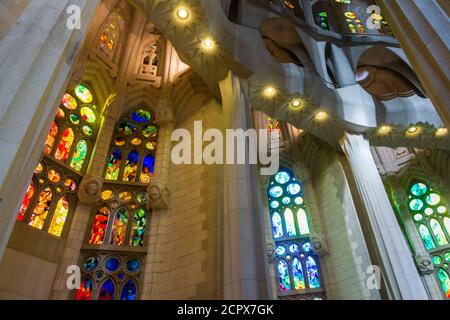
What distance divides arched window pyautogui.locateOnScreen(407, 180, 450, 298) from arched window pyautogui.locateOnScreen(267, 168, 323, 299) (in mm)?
5200

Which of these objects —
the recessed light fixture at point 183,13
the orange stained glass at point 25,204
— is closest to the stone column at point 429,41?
the recessed light fixture at point 183,13

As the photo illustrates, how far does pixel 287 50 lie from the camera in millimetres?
11250

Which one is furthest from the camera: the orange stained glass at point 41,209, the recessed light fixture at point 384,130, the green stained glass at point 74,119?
the recessed light fixture at point 384,130

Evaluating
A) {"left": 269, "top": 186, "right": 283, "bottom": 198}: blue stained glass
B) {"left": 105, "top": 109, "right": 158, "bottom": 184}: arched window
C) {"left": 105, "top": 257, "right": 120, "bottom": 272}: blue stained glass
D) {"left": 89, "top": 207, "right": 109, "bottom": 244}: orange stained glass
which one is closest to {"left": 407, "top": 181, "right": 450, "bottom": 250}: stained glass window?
{"left": 269, "top": 186, "right": 283, "bottom": 198}: blue stained glass

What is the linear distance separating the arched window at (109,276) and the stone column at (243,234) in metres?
3.01

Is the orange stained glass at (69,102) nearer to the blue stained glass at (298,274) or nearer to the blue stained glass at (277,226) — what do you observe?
the blue stained glass at (277,226)

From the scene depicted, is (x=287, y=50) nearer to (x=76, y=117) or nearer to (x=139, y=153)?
(x=139, y=153)

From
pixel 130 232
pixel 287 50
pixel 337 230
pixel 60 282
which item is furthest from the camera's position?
pixel 287 50

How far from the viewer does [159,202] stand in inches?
286

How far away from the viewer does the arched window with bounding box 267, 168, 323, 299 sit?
11.1 meters

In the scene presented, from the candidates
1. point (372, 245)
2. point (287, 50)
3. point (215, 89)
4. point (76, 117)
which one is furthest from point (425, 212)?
point (76, 117)

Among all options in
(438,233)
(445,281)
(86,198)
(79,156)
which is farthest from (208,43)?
(445,281)

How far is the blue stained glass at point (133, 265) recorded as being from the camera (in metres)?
6.81
